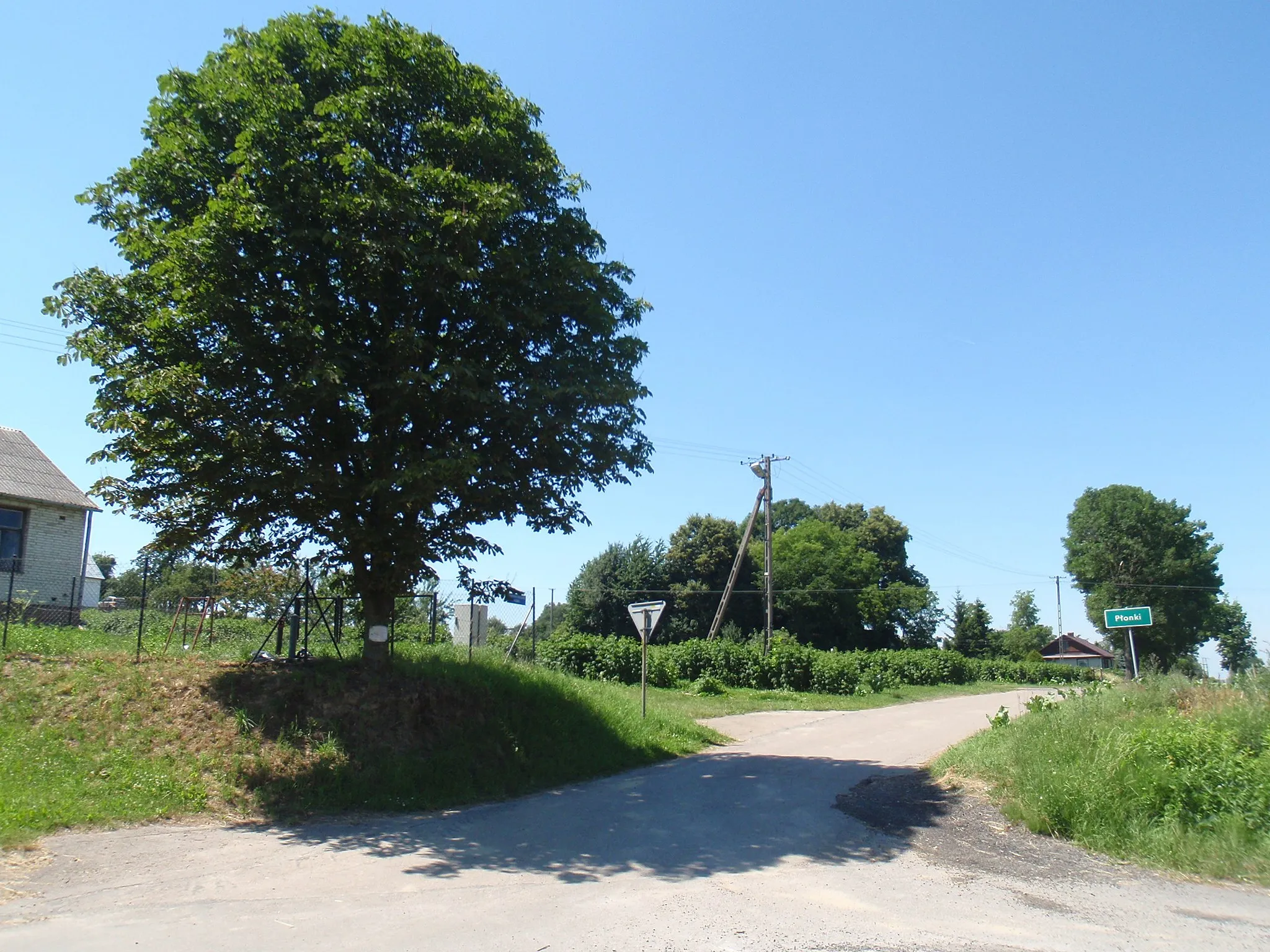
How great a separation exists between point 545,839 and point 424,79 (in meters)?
10.1

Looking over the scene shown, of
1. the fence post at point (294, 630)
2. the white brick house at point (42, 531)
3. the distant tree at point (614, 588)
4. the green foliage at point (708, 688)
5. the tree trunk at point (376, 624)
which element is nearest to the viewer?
the tree trunk at point (376, 624)

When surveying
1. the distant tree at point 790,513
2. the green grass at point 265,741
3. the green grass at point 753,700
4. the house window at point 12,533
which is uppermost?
the distant tree at point 790,513

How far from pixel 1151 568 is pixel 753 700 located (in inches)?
1842

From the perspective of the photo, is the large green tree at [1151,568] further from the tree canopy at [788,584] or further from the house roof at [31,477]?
the house roof at [31,477]

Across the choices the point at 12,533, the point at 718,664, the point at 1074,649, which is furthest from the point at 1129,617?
the point at 1074,649

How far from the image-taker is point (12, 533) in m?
24.3

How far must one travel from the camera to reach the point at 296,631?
51.5 ft

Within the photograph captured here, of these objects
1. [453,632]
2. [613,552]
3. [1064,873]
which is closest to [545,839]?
[1064,873]

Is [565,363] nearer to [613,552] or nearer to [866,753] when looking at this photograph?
[866,753]

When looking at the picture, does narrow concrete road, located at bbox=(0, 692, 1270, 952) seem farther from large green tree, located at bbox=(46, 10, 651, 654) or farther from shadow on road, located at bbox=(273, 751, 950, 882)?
large green tree, located at bbox=(46, 10, 651, 654)

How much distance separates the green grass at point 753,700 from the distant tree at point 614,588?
Answer: 62.4 ft

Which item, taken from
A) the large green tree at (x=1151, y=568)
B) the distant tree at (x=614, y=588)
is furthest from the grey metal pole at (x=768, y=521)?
the large green tree at (x=1151, y=568)

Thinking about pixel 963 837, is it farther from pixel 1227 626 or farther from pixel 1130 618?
pixel 1227 626

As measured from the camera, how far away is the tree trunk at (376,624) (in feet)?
43.8
